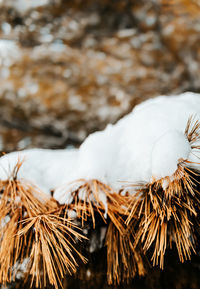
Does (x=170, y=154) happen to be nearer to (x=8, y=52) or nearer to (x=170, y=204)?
(x=170, y=204)

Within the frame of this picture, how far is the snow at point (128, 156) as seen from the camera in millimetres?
557

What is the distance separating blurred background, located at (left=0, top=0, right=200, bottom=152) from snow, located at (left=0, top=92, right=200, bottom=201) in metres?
0.46

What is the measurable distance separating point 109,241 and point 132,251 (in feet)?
0.26

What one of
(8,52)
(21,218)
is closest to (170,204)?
(21,218)

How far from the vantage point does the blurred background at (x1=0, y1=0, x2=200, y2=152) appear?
1067 millimetres

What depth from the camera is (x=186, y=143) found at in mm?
553

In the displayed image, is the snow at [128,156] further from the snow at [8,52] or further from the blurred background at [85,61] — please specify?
the snow at [8,52]

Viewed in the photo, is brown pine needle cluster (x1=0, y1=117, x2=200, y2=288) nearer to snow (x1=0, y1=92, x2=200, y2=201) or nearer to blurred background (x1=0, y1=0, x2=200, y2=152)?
snow (x1=0, y1=92, x2=200, y2=201)

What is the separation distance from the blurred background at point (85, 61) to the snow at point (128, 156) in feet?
1.51

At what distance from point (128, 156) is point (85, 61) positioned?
0.69 meters

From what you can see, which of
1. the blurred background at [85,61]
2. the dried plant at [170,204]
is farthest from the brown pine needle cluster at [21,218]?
the blurred background at [85,61]

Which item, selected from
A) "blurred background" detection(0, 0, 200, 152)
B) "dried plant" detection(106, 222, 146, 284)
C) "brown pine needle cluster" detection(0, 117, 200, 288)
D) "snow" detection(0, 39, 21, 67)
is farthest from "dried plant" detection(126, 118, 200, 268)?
"snow" detection(0, 39, 21, 67)

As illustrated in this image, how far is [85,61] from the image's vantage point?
1135 mm

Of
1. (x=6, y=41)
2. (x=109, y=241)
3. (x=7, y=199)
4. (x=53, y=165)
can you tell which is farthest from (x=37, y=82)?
(x=109, y=241)
